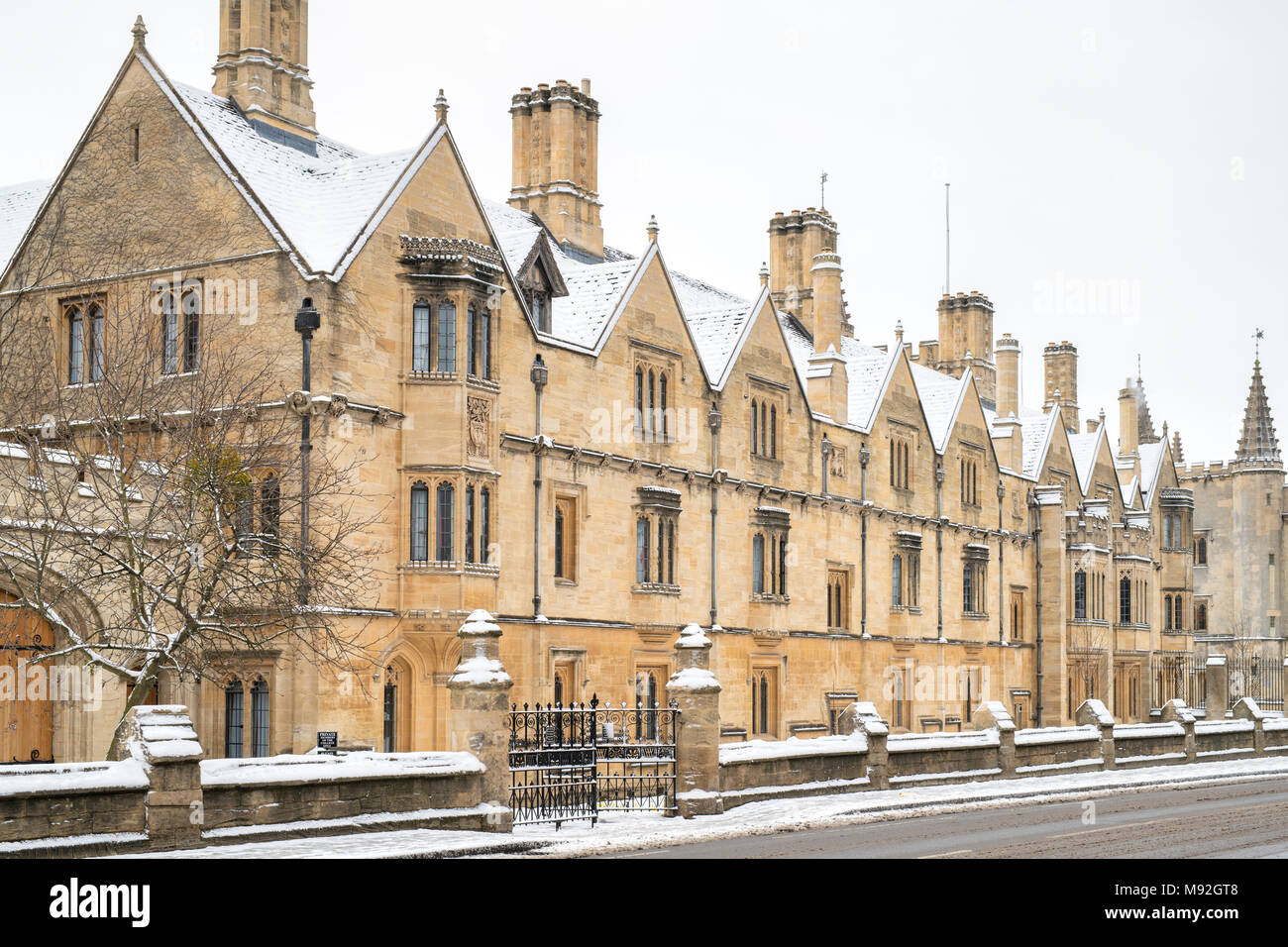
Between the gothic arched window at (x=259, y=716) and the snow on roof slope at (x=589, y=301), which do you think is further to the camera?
the snow on roof slope at (x=589, y=301)

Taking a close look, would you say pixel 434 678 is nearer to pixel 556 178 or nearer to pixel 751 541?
pixel 751 541

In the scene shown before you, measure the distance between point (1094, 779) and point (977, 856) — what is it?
18883 millimetres

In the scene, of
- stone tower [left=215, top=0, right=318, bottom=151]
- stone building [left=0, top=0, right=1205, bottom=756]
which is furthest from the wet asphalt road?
stone tower [left=215, top=0, right=318, bottom=151]

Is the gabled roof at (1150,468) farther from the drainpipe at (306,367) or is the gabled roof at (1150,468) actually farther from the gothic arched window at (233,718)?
the gothic arched window at (233,718)

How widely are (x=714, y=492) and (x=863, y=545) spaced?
28.9ft

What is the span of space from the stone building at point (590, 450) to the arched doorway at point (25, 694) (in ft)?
0.89

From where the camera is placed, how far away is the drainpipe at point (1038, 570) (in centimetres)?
→ 6012

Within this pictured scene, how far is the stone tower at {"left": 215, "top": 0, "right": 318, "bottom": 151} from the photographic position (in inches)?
1407

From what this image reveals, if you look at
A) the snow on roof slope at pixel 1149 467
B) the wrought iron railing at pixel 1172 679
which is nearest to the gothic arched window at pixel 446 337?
the wrought iron railing at pixel 1172 679

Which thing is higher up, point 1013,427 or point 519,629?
point 1013,427

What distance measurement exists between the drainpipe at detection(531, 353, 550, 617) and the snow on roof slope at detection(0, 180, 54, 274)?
1100cm

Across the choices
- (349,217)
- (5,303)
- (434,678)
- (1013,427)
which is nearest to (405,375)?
(349,217)

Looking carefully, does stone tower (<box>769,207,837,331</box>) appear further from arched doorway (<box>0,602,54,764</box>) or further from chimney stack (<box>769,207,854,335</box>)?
arched doorway (<box>0,602,54,764</box>)
